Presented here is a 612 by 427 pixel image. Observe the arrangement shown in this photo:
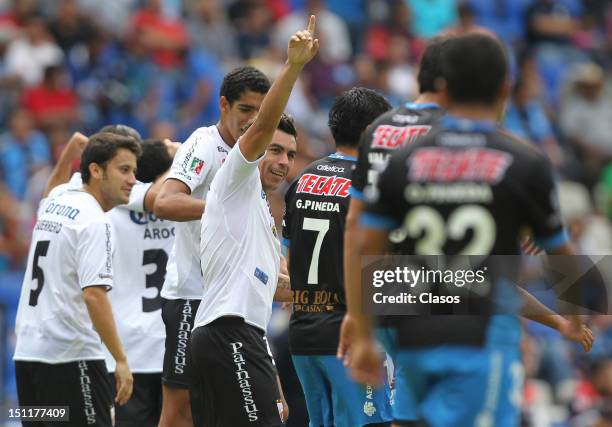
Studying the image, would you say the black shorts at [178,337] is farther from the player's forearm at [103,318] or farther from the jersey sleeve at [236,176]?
the jersey sleeve at [236,176]

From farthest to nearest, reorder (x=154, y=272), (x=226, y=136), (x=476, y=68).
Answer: (x=154, y=272)
(x=226, y=136)
(x=476, y=68)

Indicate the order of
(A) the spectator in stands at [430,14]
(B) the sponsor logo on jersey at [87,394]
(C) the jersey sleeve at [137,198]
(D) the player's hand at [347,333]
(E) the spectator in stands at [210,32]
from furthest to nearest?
(A) the spectator in stands at [430,14] < (E) the spectator in stands at [210,32] < (C) the jersey sleeve at [137,198] < (B) the sponsor logo on jersey at [87,394] < (D) the player's hand at [347,333]

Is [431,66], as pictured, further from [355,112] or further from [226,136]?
[226,136]

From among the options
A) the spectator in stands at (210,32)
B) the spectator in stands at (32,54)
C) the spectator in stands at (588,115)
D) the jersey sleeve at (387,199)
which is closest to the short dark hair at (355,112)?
the jersey sleeve at (387,199)

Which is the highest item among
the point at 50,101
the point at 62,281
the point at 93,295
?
the point at 50,101

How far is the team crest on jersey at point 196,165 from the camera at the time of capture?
8086mm

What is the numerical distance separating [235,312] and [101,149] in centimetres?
239

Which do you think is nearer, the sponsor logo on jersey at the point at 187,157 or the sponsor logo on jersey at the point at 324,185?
the sponsor logo on jersey at the point at 324,185

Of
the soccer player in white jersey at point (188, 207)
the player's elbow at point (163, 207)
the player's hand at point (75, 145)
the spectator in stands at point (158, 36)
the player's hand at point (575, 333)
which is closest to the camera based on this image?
the player's hand at point (575, 333)

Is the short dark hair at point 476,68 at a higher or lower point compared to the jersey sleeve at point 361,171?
higher

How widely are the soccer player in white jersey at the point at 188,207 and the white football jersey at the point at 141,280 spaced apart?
796mm

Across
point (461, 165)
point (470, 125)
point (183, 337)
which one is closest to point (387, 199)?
point (461, 165)

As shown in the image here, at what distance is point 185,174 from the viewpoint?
8.06 m

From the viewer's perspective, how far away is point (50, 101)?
650 inches
